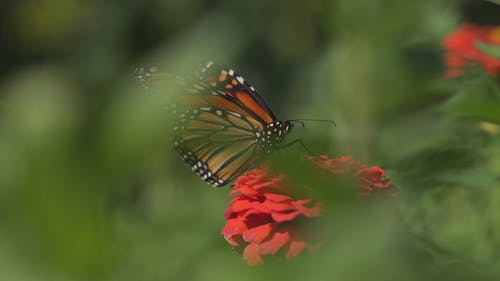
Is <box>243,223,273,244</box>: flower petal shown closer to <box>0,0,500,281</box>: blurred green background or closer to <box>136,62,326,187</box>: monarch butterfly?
<box>0,0,500,281</box>: blurred green background

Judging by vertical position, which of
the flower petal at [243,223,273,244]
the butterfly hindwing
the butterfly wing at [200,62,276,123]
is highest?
the butterfly wing at [200,62,276,123]

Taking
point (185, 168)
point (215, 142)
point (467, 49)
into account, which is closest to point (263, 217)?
point (215, 142)

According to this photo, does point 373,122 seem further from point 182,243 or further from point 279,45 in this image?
point 279,45

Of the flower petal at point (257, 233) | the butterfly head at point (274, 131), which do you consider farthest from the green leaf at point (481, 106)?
the butterfly head at point (274, 131)

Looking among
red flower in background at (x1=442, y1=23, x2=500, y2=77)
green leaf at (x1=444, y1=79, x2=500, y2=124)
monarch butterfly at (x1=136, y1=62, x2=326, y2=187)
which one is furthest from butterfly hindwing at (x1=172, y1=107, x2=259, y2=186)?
green leaf at (x1=444, y1=79, x2=500, y2=124)

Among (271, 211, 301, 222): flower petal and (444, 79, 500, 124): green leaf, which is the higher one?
(444, 79, 500, 124): green leaf

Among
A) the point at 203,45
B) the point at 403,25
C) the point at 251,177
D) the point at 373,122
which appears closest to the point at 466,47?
the point at 373,122
